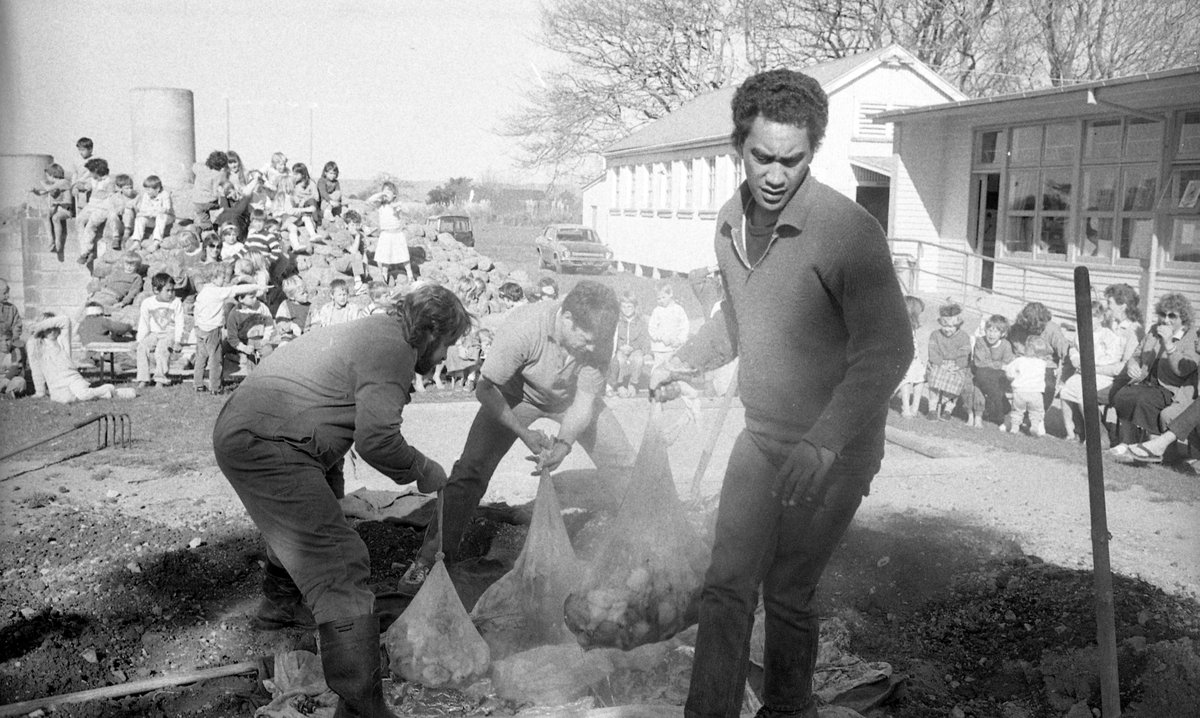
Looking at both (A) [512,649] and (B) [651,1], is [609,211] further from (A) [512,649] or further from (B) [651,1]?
(A) [512,649]

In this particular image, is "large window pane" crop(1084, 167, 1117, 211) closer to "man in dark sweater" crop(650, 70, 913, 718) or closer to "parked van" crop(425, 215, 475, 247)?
"parked van" crop(425, 215, 475, 247)

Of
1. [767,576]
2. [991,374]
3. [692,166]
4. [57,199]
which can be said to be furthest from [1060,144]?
[57,199]

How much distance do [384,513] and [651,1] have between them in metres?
3.63

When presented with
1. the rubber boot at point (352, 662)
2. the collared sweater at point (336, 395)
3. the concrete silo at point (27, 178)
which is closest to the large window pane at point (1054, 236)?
the collared sweater at point (336, 395)

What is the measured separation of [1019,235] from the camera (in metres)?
13.2

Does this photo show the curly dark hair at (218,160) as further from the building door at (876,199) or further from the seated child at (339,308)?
the building door at (876,199)

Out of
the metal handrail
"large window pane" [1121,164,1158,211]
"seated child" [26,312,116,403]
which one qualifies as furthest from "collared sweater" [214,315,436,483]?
"large window pane" [1121,164,1158,211]

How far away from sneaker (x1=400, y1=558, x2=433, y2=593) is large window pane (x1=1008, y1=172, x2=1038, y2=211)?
1107 centimetres

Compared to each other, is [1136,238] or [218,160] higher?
[218,160]

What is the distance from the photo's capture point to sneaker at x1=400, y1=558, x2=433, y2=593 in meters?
Result: 4.04

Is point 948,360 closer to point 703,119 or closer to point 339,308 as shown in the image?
point 703,119

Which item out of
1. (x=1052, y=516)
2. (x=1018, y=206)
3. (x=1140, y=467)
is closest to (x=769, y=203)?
(x=1052, y=516)

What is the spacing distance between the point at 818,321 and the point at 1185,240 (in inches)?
383

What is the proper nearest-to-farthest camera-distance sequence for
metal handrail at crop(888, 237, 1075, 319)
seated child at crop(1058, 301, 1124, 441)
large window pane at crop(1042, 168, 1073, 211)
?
seated child at crop(1058, 301, 1124, 441) → metal handrail at crop(888, 237, 1075, 319) → large window pane at crop(1042, 168, 1073, 211)
